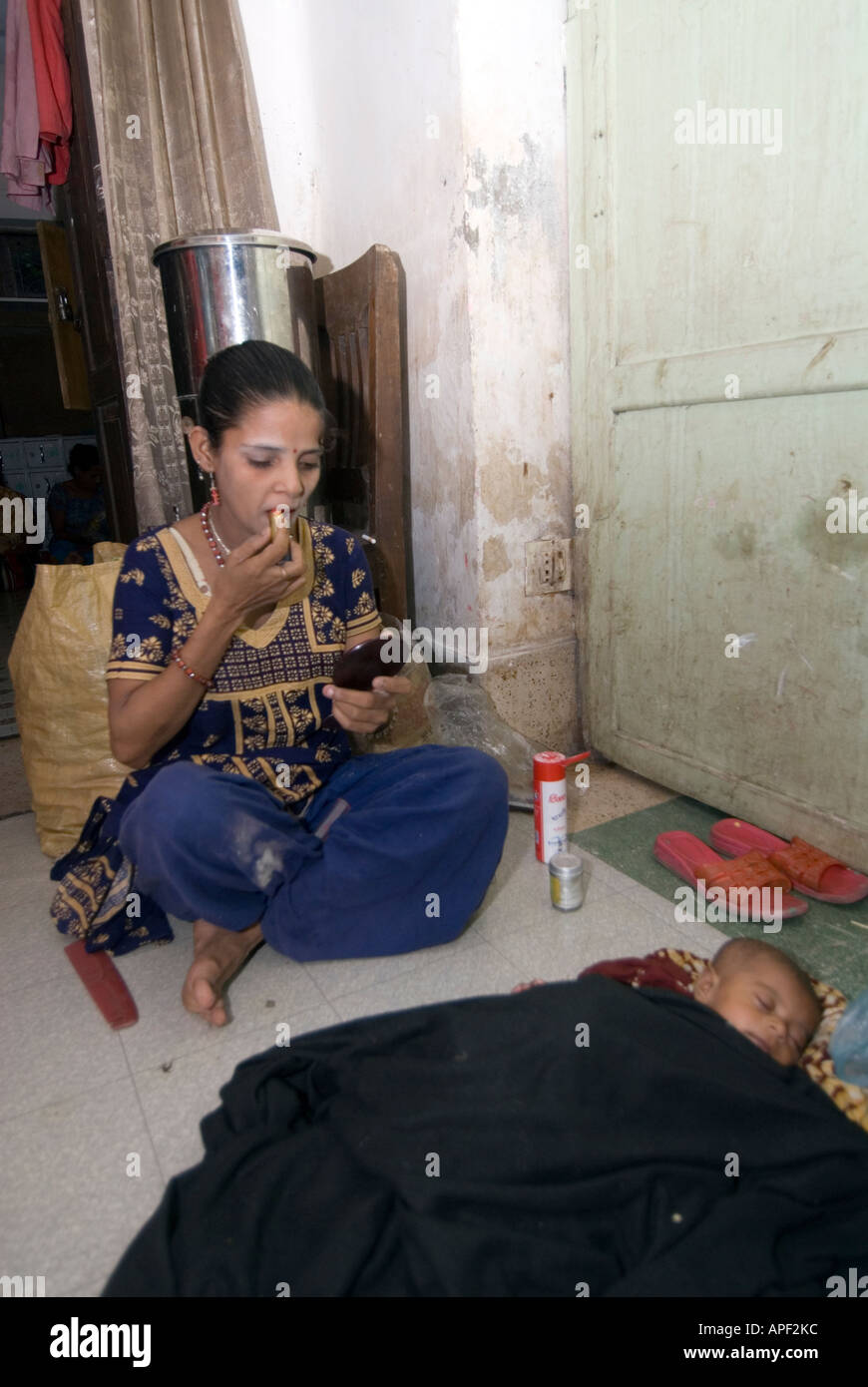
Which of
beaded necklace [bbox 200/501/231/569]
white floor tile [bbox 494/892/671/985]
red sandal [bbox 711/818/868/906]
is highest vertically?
beaded necklace [bbox 200/501/231/569]

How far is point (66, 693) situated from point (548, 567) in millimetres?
1262

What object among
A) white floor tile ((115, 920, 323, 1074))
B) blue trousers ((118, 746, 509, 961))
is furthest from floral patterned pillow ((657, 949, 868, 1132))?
white floor tile ((115, 920, 323, 1074))

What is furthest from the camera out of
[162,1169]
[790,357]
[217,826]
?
[790,357]

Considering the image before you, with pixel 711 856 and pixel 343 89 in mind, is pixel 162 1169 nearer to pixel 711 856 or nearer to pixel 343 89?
pixel 711 856

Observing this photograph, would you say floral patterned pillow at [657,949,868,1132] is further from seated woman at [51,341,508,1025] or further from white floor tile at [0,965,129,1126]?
white floor tile at [0,965,129,1126]

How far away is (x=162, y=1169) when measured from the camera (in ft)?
3.70

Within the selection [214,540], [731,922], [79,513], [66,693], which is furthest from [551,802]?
[79,513]

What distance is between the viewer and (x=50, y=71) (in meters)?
2.43

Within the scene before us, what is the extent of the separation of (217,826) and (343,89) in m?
2.16

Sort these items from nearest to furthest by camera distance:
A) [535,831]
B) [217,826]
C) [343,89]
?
[217,826]
[535,831]
[343,89]

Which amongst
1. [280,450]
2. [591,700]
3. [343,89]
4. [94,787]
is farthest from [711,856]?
[343,89]

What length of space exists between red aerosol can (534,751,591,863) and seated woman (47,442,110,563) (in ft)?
15.5

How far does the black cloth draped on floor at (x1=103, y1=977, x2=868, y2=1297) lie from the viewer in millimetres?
868

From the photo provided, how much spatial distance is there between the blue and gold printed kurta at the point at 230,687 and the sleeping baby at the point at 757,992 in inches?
24.7
